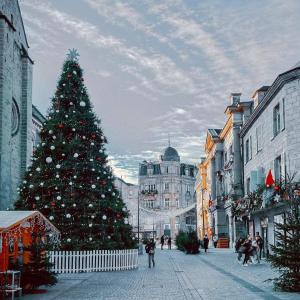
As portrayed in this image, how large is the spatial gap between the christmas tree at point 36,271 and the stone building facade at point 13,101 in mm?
15413

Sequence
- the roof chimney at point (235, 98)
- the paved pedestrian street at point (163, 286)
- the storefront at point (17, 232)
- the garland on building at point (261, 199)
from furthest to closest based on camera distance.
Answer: the roof chimney at point (235, 98)
the garland on building at point (261, 199)
the storefront at point (17, 232)
the paved pedestrian street at point (163, 286)

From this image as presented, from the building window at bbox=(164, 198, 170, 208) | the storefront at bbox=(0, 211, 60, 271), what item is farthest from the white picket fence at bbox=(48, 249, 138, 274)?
the building window at bbox=(164, 198, 170, 208)

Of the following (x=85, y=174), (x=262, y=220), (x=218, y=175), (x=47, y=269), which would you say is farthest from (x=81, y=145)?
(x=218, y=175)

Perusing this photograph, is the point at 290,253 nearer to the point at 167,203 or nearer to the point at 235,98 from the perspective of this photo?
the point at 235,98

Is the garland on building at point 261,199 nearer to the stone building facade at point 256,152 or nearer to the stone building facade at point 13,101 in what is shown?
the stone building facade at point 256,152

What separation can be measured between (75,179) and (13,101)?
13446 millimetres

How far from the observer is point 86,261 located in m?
24.5

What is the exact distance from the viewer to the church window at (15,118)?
37219 millimetres

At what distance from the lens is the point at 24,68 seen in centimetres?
3903

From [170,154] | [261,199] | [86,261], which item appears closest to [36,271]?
[86,261]

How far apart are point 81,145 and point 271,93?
13142 mm

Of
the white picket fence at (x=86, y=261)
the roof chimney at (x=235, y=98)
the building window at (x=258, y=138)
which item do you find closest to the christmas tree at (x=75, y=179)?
the white picket fence at (x=86, y=261)

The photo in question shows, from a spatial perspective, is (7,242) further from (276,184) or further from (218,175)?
(218,175)

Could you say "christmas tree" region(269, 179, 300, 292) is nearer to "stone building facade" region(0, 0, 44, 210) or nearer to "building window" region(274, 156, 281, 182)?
"building window" region(274, 156, 281, 182)
